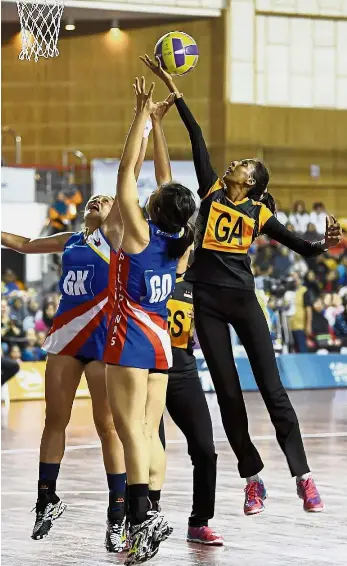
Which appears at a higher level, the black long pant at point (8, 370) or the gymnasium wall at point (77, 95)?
the gymnasium wall at point (77, 95)

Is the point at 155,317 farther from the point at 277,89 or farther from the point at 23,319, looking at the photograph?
the point at 277,89

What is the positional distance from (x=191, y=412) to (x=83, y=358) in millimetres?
764

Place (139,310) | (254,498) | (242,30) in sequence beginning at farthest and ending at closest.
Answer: (242,30)
(254,498)
(139,310)

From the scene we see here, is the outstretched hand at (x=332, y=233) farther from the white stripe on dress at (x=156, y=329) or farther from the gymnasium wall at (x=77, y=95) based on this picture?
the gymnasium wall at (x=77, y=95)

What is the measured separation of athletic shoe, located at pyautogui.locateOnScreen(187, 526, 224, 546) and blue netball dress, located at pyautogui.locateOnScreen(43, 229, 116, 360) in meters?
1.32

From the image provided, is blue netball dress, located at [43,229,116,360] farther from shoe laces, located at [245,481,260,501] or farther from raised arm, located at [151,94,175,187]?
shoe laces, located at [245,481,260,501]

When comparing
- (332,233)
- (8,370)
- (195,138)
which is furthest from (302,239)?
(8,370)

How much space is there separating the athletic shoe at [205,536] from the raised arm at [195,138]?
2135mm

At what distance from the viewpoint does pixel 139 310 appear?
719 cm

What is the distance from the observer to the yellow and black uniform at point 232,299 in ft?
26.5

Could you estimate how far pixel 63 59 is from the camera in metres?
27.6

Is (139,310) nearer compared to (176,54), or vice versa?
(139,310)

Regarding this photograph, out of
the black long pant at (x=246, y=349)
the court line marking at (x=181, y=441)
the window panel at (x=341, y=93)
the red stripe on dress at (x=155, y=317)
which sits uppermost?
the window panel at (x=341, y=93)

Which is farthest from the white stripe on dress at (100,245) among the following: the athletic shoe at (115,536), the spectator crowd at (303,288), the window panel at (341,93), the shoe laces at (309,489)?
the window panel at (341,93)
